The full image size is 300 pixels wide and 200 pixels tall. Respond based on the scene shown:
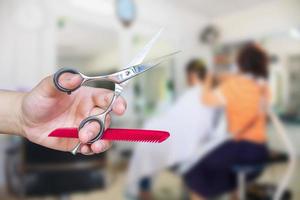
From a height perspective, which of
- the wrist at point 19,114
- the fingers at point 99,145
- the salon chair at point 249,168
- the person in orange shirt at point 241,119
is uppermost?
the wrist at point 19,114

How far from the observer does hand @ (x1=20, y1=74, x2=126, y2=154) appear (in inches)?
14.7

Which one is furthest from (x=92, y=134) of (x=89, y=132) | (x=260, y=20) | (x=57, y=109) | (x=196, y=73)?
(x=260, y=20)

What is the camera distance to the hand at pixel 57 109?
0.37 m

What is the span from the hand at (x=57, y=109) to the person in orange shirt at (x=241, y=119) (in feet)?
4.13

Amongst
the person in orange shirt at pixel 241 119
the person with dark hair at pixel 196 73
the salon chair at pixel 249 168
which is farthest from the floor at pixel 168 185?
the person with dark hair at pixel 196 73

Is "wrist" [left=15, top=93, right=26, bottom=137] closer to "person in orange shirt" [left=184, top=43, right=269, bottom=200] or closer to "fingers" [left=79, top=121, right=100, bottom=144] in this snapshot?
"fingers" [left=79, top=121, right=100, bottom=144]

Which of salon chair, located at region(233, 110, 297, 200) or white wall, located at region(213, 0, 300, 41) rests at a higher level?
white wall, located at region(213, 0, 300, 41)

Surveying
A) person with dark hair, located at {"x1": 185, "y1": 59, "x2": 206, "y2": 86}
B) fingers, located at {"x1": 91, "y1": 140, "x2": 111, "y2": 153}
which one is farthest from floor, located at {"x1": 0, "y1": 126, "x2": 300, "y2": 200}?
fingers, located at {"x1": 91, "y1": 140, "x2": 111, "y2": 153}

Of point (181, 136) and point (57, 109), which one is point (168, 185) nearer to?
point (181, 136)

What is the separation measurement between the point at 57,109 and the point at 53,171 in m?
1.13

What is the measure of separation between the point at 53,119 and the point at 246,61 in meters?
1.35

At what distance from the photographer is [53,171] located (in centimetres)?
145

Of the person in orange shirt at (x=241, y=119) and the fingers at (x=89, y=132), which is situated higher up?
the fingers at (x=89, y=132)

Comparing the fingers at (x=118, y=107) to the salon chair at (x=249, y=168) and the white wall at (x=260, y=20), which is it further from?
the white wall at (x=260, y=20)
